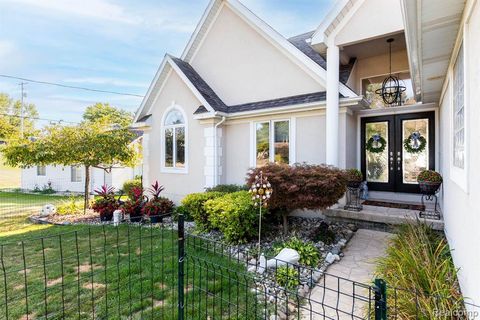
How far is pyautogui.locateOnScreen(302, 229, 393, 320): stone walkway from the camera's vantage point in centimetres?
356

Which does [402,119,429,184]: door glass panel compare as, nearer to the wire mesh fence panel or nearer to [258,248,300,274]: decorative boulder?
[258,248,300,274]: decorative boulder

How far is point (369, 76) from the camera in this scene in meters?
9.47

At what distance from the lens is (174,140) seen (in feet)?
35.5

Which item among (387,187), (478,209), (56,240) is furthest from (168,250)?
(387,187)

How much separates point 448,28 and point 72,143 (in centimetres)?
1139

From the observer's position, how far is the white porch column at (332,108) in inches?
284

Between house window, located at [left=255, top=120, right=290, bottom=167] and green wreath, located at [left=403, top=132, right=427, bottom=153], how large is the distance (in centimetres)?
391

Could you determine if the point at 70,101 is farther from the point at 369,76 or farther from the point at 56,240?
the point at 369,76

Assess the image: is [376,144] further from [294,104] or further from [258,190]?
[258,190]

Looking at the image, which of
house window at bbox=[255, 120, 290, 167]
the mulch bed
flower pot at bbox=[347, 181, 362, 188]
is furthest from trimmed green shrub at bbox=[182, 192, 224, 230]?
the mulch bed

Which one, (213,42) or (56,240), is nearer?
(56,240)

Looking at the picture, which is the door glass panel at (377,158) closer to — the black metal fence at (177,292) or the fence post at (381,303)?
the black metal fence at (177,292)

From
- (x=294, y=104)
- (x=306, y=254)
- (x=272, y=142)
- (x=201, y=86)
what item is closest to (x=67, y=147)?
(x=201, y=86)

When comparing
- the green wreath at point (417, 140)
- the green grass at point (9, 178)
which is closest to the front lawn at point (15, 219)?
the green grass at point (9, 178)
